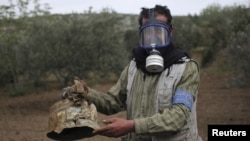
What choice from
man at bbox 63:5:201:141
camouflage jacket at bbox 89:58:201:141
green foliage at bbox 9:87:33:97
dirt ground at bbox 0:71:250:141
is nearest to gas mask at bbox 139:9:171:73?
man at bbox 63:5:201:141

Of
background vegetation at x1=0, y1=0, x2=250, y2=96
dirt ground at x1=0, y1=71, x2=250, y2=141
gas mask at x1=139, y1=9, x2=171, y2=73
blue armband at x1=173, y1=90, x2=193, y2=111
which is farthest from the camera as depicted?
background vegetation at x1=0, y1=0, x2=250, y2=96

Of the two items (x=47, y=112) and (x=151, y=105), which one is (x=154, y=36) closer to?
(x=151, y=105)

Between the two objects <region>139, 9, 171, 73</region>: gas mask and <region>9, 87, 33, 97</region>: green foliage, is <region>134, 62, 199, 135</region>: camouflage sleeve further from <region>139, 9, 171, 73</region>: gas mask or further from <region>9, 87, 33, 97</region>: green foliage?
<region>9, 87, 33, 97</region>: green foliage

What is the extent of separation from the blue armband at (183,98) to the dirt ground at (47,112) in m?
5.62

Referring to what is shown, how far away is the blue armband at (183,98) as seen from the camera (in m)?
3.19

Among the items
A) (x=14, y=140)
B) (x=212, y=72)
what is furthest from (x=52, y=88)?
(x=14, y=140)

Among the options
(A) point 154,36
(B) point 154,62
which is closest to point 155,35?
(A) point 154,36

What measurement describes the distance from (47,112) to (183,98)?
33.7ft

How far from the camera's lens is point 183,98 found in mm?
3191

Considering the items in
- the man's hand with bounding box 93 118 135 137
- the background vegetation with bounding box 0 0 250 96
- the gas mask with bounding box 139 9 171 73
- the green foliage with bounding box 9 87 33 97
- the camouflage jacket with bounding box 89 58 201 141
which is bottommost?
the man's hand with bounding box 93 118 135 137

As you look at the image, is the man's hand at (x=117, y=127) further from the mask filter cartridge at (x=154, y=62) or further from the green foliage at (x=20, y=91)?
the green foliage at (x=20, y=91)

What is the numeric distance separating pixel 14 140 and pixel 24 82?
9209mm

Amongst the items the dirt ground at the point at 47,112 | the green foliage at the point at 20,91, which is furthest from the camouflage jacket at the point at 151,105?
the green foliage at the point at 20,91

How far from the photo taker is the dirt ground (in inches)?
385
